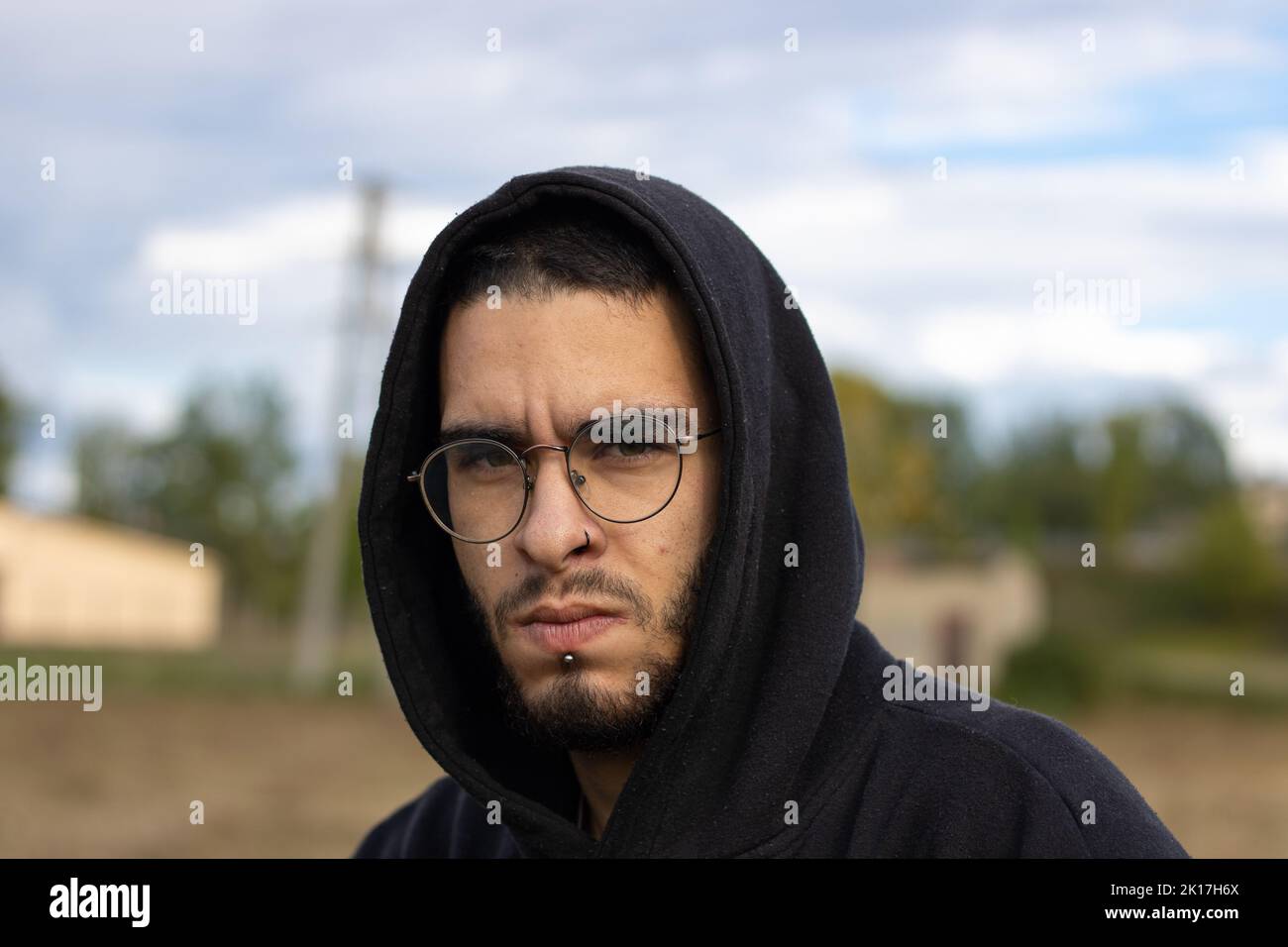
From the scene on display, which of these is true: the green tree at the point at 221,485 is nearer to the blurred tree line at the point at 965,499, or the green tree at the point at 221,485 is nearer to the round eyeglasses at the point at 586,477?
the blurred tree line at the point at 965,499

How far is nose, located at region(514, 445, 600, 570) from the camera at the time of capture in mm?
2461

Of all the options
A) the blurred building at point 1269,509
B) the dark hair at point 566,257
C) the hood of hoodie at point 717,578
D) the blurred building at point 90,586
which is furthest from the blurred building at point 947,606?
the dark hair at point 566,257

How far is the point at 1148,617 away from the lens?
126 feet

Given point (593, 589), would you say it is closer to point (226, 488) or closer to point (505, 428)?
point (505, 428)

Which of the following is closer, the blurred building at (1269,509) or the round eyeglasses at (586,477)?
the round eyeglasses at (586,477)

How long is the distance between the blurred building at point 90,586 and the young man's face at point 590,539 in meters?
41.0

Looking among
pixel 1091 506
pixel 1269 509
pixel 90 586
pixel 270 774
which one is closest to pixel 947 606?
pixel 1091 506

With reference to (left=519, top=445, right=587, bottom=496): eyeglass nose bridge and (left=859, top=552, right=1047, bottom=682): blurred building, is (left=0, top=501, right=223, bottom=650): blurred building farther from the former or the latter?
(left=519, top=445, right=587, bottom=496): eyeglass nose bridge

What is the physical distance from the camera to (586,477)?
253 cm

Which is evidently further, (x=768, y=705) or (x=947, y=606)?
(x=947, y=606)

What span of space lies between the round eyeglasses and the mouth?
17cm

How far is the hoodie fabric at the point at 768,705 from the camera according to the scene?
7.63 ft

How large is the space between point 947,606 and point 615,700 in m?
33.0
